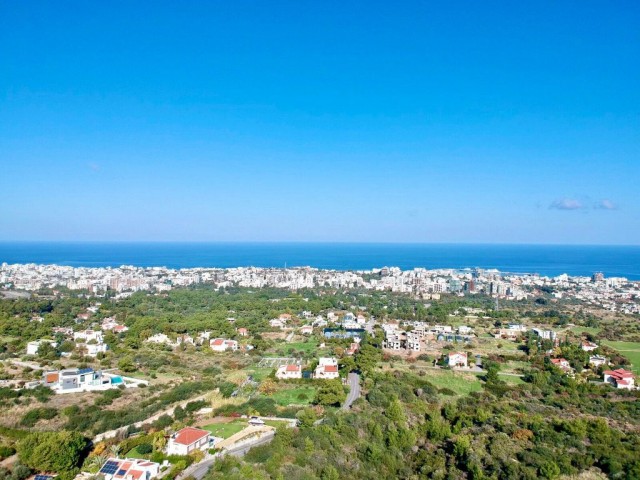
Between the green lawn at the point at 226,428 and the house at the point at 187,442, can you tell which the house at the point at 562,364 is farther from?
the house at the point at 187,442

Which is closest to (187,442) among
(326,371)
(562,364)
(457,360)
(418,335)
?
(326,371)

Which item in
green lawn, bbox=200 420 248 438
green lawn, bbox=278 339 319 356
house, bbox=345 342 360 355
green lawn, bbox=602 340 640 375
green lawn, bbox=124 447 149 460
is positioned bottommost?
green lawn, bbox=602 340 640 375

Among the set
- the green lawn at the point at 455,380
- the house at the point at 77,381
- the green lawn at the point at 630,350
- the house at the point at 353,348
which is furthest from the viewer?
the house at the point at 353,348

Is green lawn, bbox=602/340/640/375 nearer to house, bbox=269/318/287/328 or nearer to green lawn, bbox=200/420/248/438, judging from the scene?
green lawn, bbox=200/420/248/438

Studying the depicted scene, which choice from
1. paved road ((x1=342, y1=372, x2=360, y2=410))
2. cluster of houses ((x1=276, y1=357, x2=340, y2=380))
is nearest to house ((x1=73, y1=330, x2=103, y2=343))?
cluster of houses ((x1=276, y1=357, x2=340, y2=380))

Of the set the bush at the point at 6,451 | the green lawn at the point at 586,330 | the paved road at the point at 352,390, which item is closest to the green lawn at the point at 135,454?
the bush at the point at 6,451

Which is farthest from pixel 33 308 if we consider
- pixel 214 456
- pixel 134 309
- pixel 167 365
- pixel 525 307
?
pixel 525 307
